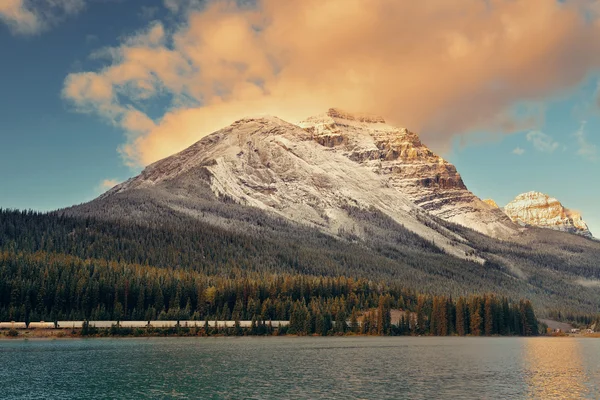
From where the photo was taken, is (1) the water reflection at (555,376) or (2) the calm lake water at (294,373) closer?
(2) the calm lake water at (294,373)

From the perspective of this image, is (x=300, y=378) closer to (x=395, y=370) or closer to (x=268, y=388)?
(x=268, y=388)

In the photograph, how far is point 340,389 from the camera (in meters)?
84.1

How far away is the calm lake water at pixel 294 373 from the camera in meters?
81.4

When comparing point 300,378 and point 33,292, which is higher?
point 33,292

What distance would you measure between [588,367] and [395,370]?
41.4 metres

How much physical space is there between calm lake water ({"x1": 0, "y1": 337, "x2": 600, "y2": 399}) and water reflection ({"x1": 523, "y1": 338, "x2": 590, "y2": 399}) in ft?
0.49

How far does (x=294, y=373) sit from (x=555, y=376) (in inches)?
1750

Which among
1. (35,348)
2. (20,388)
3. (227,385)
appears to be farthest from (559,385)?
(35,348)

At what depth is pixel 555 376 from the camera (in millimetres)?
101125

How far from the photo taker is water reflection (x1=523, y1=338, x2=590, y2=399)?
82.1m

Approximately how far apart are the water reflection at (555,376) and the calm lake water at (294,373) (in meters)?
0.15

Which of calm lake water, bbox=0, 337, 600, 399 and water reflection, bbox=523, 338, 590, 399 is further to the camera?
water reflection, bbox=523, 338, 590, 399

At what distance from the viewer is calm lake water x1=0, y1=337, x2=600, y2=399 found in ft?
267

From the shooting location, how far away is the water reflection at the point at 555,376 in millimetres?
82062
